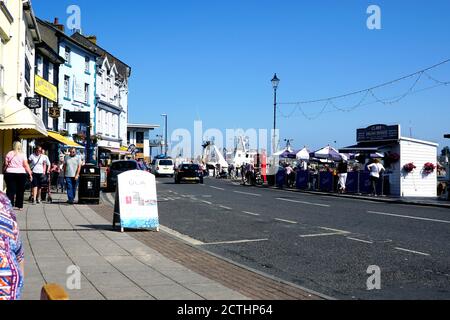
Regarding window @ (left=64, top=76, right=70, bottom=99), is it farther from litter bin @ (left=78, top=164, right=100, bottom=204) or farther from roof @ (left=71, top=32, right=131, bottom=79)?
litter bin @ (left=78, top=164, right=100, bottom=204)

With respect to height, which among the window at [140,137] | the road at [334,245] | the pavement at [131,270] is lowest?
the road at [334,245]

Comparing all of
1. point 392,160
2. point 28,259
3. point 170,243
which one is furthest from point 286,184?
point 28,259

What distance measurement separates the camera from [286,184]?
36.5 m

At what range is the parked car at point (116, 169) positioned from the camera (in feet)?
88.4

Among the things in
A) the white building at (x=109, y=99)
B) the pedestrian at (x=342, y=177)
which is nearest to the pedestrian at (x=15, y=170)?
the pedestrian at (x=342, y=177)

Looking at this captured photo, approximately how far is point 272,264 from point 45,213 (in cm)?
823

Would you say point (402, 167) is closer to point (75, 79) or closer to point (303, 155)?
point (303, 155)

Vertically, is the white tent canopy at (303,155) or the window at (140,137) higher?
the window at (140,137)

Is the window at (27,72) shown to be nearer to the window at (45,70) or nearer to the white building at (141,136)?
the window at (45,70)

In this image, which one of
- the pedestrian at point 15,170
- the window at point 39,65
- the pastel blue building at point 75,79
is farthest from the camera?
the pastel blue building at point 75,79

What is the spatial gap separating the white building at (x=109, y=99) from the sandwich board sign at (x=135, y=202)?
36.5 m

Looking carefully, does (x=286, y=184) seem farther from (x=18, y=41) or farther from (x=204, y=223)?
(x=204, y=223)

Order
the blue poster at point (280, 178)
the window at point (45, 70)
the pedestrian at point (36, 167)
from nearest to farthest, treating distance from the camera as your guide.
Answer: the pedestrian at point (36, 167), the window at point (45, 70), the blue poster at point (280, 178)

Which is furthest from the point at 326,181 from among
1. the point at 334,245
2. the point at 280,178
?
the point at 334,245
